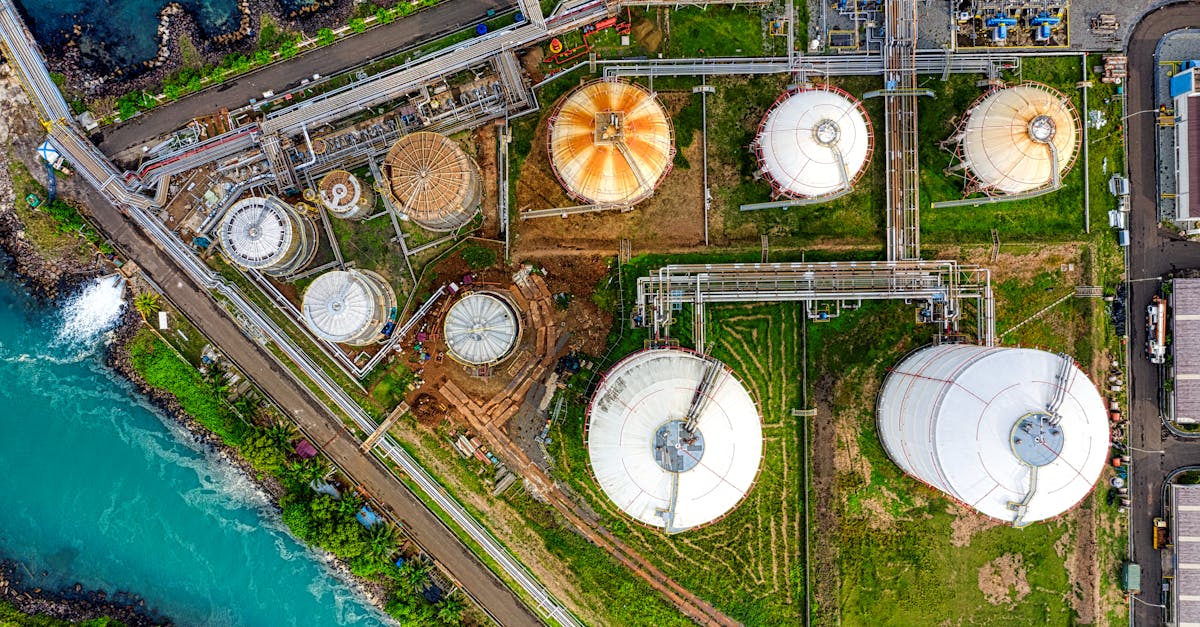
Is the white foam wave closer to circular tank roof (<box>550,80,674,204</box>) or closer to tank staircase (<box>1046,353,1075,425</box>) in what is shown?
circular tank roof (<box>550,80,674,204</box>)

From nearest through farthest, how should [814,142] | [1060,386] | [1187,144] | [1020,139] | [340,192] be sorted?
[1060,386], [814,142], [1020,139], [340,192], [1187,144]

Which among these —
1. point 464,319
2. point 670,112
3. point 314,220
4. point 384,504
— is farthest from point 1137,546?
point 314,220

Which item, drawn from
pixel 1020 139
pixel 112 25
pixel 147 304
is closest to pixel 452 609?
pixel 147 304

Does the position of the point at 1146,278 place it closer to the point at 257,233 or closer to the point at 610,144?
the point at 610,144

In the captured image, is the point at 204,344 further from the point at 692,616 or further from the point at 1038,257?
the point at 1038,257

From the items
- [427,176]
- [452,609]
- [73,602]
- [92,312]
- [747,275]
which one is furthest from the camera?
[73,602]

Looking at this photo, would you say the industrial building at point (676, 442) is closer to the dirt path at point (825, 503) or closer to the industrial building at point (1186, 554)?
the dirt path at point (825, 503)
